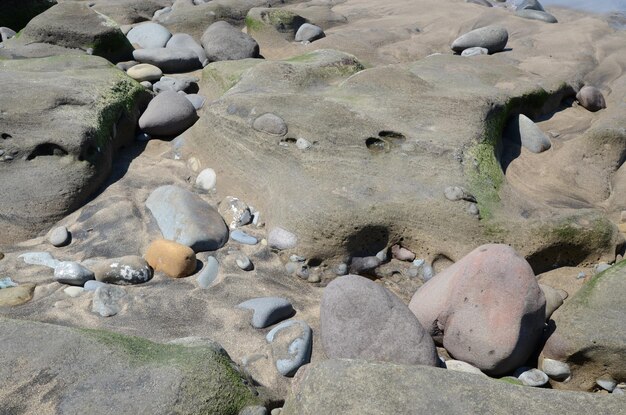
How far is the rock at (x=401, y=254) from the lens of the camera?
3557mm

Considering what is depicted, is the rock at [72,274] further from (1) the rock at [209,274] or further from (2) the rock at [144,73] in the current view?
(2) the rock at [144,73]

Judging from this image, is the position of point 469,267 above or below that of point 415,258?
above

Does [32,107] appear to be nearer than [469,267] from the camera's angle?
No

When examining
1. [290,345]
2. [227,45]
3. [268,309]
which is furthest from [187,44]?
[290,345]

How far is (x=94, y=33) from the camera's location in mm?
5855

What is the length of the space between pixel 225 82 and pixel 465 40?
251cm

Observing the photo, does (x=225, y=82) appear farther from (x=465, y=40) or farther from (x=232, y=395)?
(x=232, y=395)

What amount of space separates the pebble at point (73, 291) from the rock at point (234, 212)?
38.1 inches

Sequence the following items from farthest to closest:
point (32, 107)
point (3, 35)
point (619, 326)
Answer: point (3, 35) < point (32, 107) < point (619, 326)

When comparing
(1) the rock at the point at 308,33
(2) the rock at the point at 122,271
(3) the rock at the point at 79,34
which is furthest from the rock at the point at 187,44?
(2) the rock at the point at 122,271

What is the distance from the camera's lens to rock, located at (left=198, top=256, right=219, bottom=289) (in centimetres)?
324

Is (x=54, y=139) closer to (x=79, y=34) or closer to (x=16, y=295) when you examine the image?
(x=16, y=295)

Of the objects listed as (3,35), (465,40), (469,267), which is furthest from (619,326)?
(3,35)

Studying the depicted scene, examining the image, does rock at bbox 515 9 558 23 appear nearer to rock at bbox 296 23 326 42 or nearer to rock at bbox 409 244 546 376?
rock at bbox 296 23 326 42
